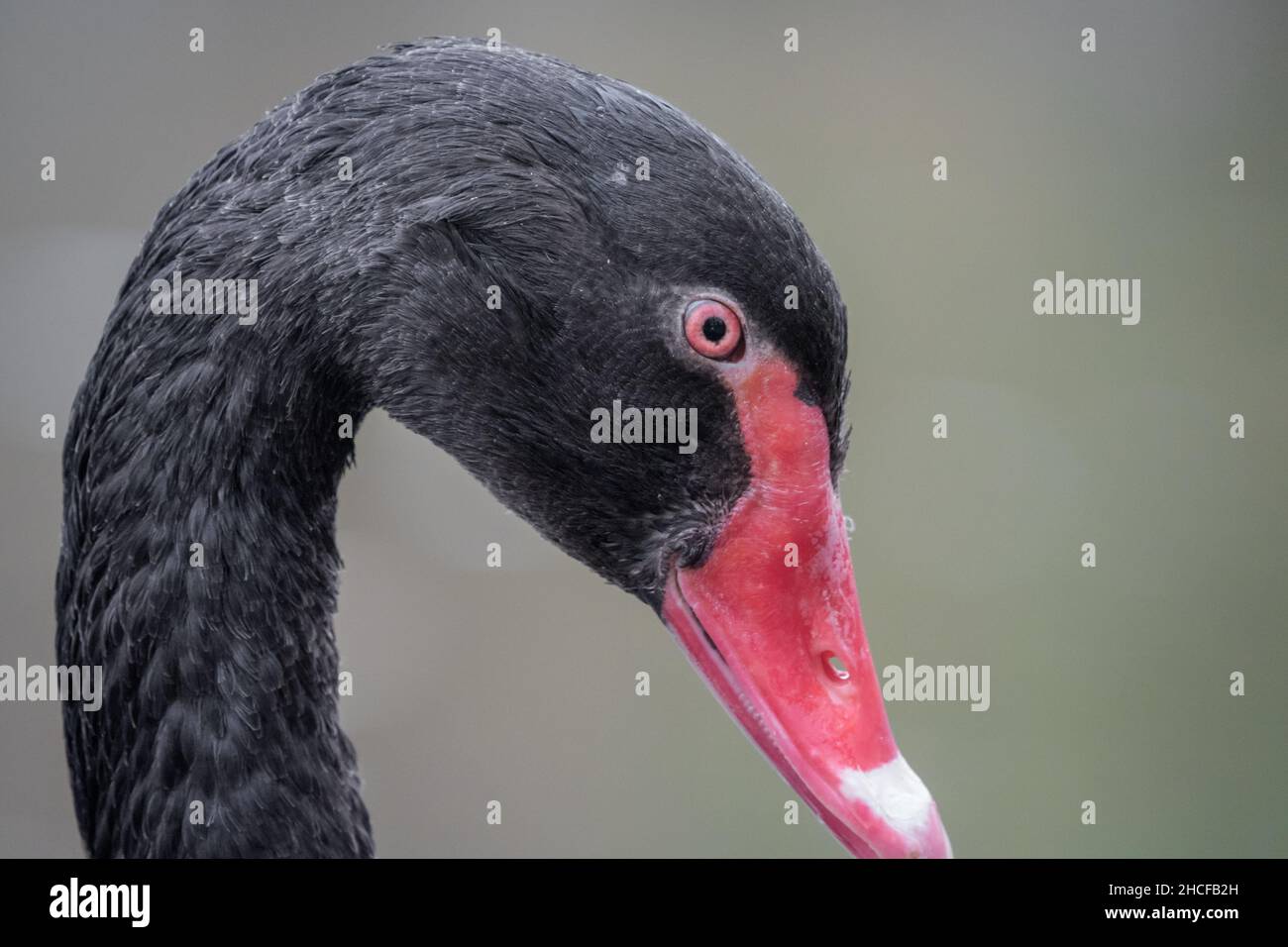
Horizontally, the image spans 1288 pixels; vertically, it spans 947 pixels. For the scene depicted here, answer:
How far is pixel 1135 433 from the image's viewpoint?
6.99m

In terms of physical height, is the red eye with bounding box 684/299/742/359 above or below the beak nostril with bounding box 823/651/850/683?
above

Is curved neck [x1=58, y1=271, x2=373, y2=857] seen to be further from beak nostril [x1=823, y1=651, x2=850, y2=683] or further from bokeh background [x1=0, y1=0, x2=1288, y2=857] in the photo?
bokeh background [x1=0, y1=0, x2=1288, y2=857]

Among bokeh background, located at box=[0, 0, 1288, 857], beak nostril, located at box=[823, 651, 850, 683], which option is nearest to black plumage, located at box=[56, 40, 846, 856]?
beak nostril, located at box=[823, 651, 850, 683]

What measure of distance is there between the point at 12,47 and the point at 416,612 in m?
3.34

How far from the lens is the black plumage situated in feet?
6.07

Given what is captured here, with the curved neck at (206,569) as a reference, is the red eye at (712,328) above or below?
above

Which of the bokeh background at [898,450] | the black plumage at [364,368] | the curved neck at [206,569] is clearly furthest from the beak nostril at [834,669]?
the bokeh background at [898,450]

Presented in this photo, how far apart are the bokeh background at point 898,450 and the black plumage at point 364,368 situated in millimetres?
3479

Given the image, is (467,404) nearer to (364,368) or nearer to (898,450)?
(364,368)

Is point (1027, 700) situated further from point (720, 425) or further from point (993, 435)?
point (720, 425)

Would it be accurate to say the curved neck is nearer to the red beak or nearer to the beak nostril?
the red beak

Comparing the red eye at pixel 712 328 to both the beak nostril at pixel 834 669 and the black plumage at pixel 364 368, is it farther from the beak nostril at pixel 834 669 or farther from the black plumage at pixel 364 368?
the beak nostril at pixel 834 669

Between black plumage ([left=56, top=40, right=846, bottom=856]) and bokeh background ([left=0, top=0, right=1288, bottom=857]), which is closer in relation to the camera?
black plumage ([left=56, top=40, right=846, bottom=856])

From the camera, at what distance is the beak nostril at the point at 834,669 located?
75.9 inches
